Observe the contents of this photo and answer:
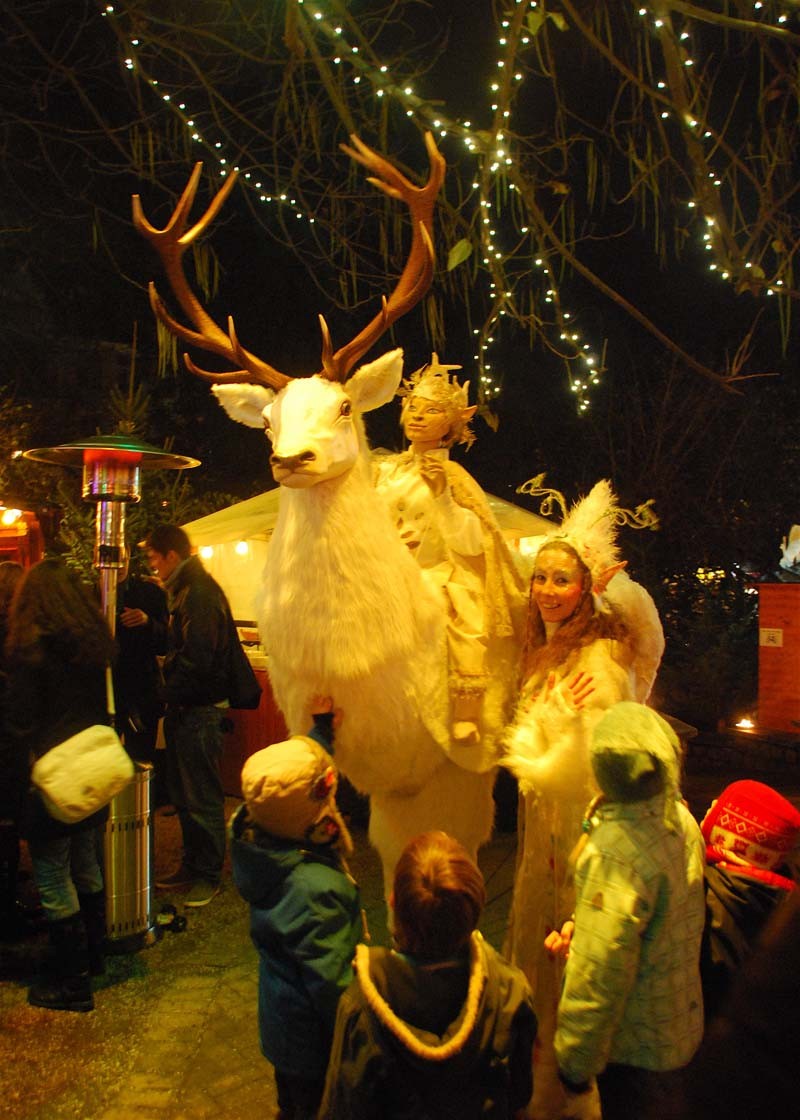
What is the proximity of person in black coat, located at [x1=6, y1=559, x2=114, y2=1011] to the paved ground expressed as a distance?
18cm

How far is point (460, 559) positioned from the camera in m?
3.52

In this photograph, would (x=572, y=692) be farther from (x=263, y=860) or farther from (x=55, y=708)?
(x=55, y=708)

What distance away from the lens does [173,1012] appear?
3.60 m

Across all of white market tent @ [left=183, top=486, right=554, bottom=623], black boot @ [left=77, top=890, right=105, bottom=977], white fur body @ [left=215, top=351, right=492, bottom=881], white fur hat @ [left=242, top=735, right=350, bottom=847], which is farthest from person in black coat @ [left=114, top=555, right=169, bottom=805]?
white fur hat @ [left=242, top=735, right=350, bottom=847]

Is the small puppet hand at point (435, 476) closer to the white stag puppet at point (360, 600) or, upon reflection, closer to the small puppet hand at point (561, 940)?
the white stag puppet at point (360, 600)

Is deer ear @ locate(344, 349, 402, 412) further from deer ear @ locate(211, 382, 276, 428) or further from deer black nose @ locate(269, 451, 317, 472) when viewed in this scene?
deer black nose @ locate(269, 451, 317, 472)

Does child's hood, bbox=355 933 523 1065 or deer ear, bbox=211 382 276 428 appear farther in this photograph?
deer ear, bbox=211 382 276 428

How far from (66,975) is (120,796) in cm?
78

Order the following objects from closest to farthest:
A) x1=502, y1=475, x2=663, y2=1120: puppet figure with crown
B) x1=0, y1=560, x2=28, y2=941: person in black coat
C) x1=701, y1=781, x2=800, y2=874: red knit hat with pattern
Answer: x1=701, y1=781, x2=800, y2=874: red knit hat with pattern, x1=502, y1=475, x2=663, y2=1120: puppet figure with crown, x1=0, y1=560, x2=28, y2=941: person in black coat

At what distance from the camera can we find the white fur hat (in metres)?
2.37

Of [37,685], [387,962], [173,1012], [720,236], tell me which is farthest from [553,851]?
[720,236]

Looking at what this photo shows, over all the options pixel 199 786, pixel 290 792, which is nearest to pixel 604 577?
pixel 290 792

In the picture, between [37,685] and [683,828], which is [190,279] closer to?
[37,685]

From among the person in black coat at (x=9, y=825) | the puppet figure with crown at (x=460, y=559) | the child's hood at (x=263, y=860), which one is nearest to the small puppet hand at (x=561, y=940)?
the child's hood at (x=263, y=860)
